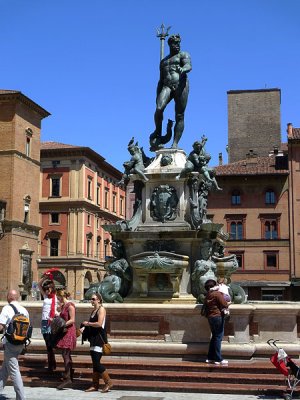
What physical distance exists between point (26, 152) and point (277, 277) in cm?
2568

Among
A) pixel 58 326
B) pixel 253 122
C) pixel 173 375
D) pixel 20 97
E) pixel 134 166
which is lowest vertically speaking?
pixel 173 375

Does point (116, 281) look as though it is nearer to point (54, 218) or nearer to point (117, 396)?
point (117, 396)

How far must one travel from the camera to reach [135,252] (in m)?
14.5

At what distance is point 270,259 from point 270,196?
5814mm

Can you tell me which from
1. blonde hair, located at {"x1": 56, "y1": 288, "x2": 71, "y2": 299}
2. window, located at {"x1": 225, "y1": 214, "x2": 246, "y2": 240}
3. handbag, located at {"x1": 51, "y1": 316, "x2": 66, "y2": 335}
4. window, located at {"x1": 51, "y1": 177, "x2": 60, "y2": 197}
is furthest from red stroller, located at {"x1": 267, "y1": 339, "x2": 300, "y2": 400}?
window, located at {"x1": 51, "y1": 177, "x2": 60, "y2": 197}

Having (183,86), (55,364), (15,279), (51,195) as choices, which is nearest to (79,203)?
(51,195)

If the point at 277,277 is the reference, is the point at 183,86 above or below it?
above

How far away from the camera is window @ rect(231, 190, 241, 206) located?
58.8 meters

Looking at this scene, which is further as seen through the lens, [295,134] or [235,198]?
[235,198]

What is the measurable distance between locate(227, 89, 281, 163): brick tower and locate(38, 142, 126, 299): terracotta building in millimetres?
15841

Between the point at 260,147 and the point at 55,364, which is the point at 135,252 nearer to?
the point at 55,364

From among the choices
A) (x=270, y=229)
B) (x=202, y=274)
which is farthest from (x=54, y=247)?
(x=202, y=274)

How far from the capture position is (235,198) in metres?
58.9

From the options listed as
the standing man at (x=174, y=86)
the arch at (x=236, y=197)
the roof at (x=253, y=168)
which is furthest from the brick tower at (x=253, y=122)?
→ the standing man at (x=174, y=86)
